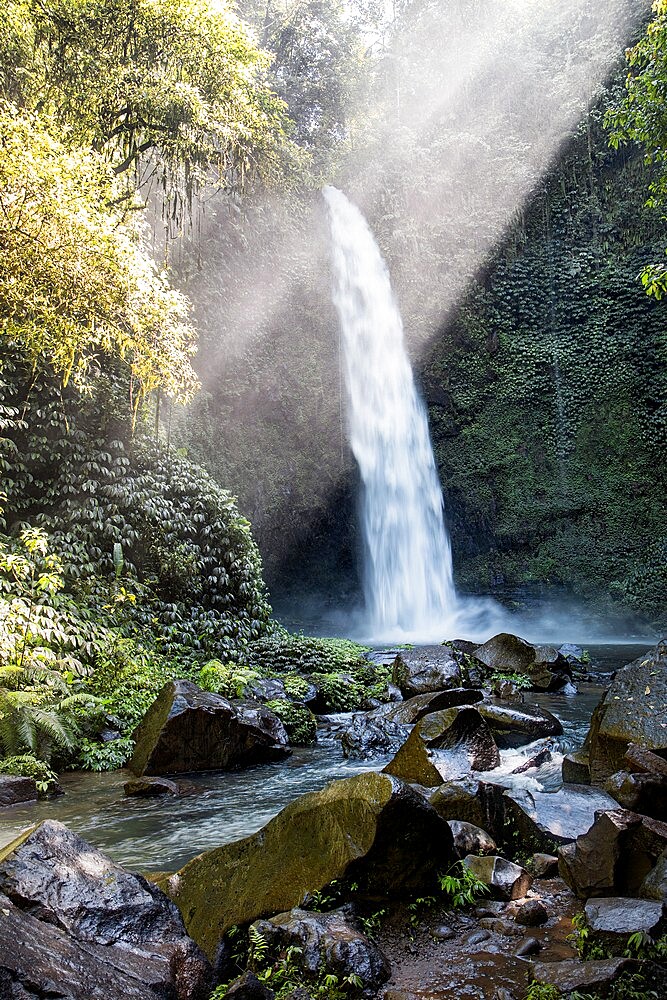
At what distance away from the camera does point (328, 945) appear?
2.58 m

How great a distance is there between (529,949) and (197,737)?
13.2 ft

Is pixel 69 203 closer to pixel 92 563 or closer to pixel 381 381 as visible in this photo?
pixel 92 563

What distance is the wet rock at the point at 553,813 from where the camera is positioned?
379cm

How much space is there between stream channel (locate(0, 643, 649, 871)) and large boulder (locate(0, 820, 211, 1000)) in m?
1.43

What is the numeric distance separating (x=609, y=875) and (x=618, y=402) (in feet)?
60.7

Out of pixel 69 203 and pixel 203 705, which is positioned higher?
pixel 69 203

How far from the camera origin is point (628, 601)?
18141 millimetres

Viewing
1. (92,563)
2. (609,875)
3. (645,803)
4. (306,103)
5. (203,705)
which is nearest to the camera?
(609,875)

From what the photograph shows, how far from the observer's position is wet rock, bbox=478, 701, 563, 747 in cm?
661

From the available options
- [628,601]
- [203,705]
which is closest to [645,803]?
[203,705]

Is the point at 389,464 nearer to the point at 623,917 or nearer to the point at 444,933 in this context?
the point at 444,933

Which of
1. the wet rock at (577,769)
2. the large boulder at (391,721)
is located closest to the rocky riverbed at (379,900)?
the wet rock at (577,769)

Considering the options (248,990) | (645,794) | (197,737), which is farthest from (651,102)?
(248,990)

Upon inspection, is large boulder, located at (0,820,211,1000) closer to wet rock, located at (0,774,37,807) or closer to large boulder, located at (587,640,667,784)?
wet rock, located at (0,774,37,807)
